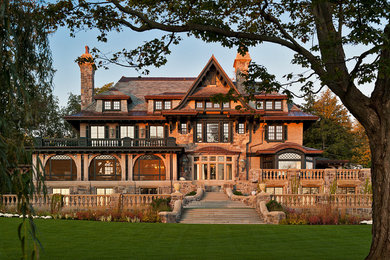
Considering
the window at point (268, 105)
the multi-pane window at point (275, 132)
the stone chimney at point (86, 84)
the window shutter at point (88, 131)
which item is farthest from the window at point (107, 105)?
the multi-pane window at point (275, 132)

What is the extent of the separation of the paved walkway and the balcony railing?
931 centimetres

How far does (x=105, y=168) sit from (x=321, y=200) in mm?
20312

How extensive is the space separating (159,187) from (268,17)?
24.4 m

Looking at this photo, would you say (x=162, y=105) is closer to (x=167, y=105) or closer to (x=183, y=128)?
(x=167, y=105)

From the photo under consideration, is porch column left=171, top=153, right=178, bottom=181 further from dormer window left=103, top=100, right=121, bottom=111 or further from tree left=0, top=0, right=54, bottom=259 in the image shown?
tree left=0, top=0, right=54, bottom=259

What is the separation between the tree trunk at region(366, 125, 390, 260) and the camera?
7520 millimetres

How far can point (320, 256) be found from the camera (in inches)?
394

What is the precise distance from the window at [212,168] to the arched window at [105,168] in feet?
25.2

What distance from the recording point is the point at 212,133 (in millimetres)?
34031

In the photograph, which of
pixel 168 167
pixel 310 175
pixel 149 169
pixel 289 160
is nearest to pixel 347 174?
pixel 310 175

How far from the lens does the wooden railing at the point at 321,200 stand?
21.0m

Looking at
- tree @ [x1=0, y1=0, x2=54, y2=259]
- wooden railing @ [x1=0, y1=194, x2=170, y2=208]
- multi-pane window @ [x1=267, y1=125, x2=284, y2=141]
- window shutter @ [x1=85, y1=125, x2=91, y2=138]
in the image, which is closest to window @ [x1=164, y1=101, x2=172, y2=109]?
window shutter @ [x1=85, y1=125, x2=91, y2=138]

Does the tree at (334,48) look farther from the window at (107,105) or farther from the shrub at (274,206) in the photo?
the window at (107,105)

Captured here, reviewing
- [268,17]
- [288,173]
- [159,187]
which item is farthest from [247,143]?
[268,17]
